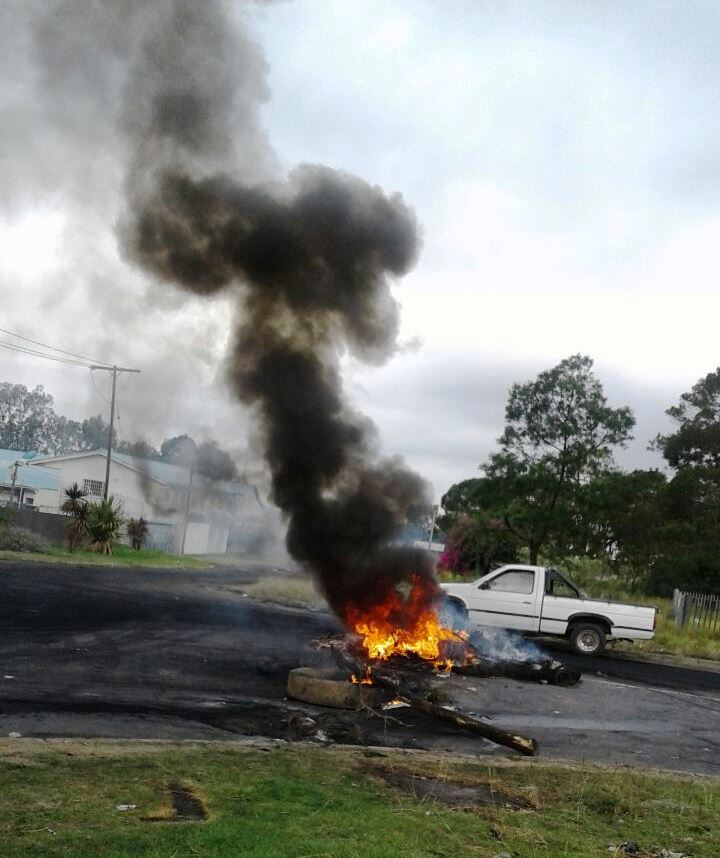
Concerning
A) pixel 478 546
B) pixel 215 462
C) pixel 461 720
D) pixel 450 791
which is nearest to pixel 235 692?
pixel 461 720

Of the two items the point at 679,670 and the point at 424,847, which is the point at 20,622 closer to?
the point at 424,847

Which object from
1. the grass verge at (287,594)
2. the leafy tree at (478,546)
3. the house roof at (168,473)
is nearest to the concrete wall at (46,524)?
the house roof at (168,473)

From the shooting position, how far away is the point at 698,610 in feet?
78.0

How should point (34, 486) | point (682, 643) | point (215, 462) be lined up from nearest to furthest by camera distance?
point (215, 462) < point (682, 643) < point (34, 486)

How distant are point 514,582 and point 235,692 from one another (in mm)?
9065

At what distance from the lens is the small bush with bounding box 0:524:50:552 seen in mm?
29675

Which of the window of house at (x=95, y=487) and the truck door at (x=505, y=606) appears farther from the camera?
the window of house at (x=95, y=487)

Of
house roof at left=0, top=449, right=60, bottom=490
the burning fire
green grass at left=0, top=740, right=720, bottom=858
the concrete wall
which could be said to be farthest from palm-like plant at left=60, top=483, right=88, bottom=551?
green grass at left=0, top=740, right=720, bottom=858

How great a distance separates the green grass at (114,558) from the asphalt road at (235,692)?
33.9 feet

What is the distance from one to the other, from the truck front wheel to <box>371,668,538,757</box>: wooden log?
850 cm

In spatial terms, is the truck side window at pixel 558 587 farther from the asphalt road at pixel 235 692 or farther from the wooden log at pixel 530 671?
the wooden log at pixel 530 671

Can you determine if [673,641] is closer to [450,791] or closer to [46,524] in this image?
[450,791]

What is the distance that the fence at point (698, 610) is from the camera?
2333cm

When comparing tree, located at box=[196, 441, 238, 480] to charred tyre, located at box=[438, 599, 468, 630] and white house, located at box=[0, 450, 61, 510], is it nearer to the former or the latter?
charred tyre, located at box=[438, 599, 468, 630]
